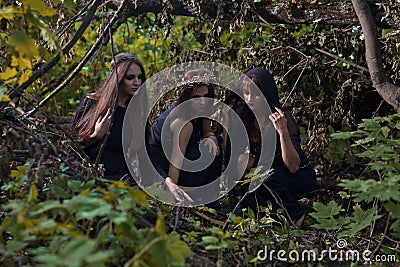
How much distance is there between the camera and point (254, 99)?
4.58 meters

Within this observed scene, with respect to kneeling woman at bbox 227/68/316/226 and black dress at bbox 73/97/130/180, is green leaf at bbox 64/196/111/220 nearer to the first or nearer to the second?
black dress at bbox 73/97/130/180

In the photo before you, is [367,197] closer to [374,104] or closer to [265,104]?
[265,104]

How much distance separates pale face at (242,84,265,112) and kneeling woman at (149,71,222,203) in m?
0.27

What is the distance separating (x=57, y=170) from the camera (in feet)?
8.62

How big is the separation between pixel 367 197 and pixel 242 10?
2.14 meters

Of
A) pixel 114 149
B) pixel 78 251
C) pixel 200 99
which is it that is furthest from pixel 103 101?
pixel 78 251

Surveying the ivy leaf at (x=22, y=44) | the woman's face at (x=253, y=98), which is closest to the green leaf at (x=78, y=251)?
the ivy leaf at (x=22, y=44)

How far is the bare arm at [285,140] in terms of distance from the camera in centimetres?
434

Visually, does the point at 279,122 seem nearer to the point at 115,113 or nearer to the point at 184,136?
the point at 184,136

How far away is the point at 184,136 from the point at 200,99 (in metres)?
0.31

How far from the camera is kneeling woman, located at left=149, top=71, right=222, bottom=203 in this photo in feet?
15.2

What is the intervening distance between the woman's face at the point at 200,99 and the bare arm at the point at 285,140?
55cm

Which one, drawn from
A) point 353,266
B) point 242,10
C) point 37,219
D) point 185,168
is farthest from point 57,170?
point 242,10

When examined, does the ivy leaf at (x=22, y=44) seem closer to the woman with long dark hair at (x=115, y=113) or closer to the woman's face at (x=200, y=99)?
the woman with long dark hair at (x=115, y=113)
